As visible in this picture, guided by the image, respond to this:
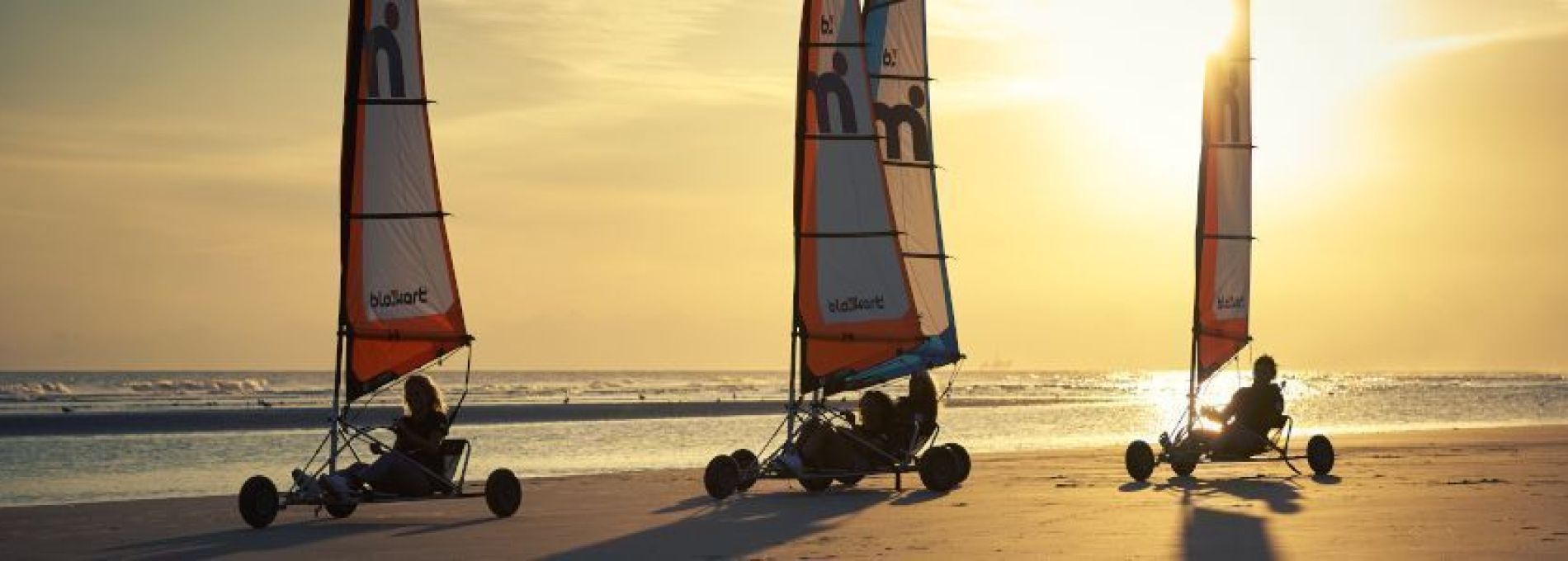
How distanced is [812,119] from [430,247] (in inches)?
240

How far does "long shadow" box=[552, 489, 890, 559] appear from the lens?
1635 cm

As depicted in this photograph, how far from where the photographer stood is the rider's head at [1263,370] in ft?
85.9

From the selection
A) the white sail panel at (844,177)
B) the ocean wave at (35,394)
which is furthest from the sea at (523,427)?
the white sail panel at (844,177)

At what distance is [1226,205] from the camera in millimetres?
30266

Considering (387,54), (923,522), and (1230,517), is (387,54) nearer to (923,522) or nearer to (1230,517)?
(923,522)

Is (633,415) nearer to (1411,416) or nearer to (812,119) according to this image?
(1411,416)

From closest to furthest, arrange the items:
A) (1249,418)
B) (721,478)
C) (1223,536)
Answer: (1223,536) → (721,478) → (1249,418)

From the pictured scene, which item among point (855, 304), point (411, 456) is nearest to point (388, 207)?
point (411, 456)

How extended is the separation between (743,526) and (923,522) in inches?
65.7

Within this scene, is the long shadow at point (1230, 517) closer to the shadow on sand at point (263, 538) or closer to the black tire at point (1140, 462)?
the black tire at point (1140, 462)

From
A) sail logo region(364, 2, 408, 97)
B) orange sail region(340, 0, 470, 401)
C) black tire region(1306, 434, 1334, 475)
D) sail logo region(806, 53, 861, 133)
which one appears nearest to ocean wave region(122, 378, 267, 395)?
sail logo region(806, 53, 861, 133)

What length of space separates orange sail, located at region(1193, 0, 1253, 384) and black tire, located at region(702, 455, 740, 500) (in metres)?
9.26

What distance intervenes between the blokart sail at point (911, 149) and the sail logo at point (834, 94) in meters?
5.59

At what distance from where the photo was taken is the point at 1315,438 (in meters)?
26.5
